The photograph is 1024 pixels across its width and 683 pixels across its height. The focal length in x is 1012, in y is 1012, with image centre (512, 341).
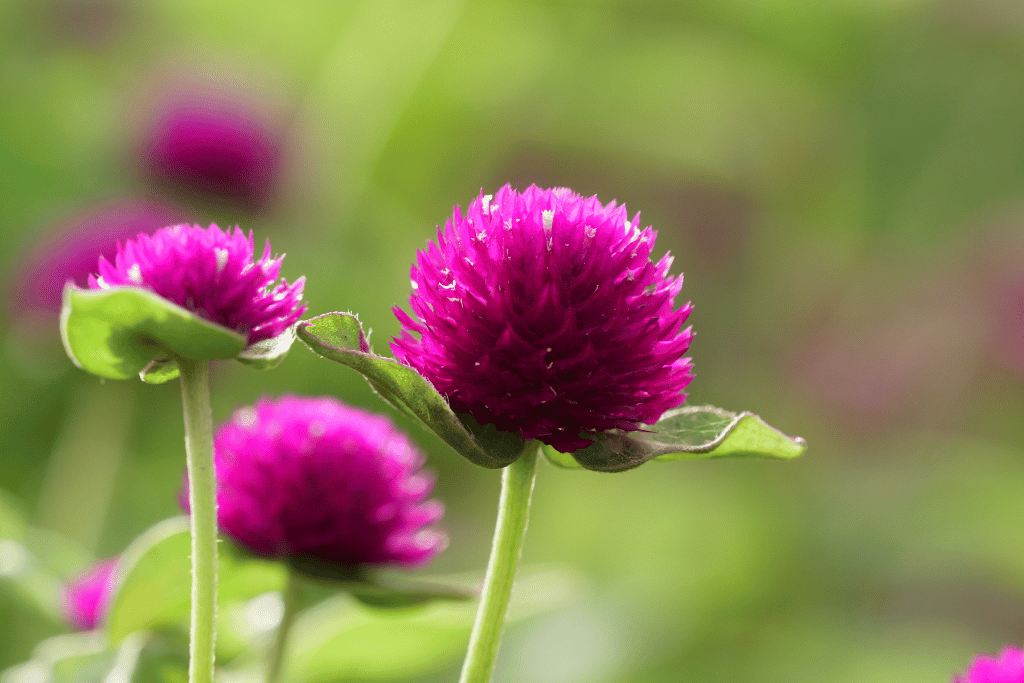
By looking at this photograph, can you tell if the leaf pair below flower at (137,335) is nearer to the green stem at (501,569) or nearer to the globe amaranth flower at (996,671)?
the green stem at (501,569)

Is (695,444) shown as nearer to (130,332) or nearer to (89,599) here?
(130,332)

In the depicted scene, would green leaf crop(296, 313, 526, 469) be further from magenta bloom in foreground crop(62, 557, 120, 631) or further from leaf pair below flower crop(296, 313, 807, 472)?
magenta bloom in foreground crop(62, 557, 120, 631)

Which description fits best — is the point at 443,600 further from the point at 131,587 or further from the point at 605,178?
the point at 605,178

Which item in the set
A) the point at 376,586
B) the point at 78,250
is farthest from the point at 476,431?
the point at 78,250

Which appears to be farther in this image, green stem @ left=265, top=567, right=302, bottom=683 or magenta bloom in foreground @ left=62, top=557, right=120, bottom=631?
magenta bloom in foreground @ left=62, top=557, right=120, bottom=631

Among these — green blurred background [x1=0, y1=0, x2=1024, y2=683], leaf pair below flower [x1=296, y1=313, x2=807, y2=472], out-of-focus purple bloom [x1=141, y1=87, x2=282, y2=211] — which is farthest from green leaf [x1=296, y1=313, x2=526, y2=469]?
out-of-focus purple bloom [x1=141, y1=87, x2=282, y2=211]
